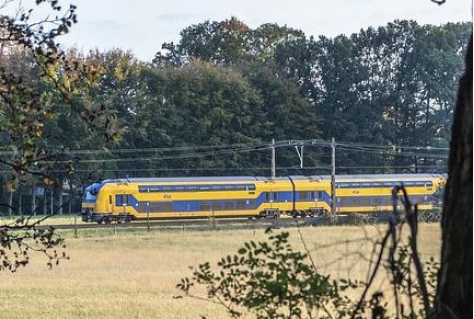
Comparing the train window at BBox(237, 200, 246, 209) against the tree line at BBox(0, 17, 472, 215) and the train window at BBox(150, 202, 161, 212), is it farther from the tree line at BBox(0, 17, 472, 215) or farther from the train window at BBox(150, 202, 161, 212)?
the tree line at BBox(0, 17, 472, 215)

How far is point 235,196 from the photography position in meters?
37.0

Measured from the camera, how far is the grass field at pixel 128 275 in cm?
1159

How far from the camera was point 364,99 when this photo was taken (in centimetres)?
4578

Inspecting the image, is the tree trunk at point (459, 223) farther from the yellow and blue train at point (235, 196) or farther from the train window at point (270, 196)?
the train window at point (270, 196)

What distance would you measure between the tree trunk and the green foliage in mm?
840

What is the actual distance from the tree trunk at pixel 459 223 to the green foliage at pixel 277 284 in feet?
2.76

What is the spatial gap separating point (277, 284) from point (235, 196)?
33522mm

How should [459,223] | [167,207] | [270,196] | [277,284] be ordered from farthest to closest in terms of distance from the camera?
[270,196]
[167,207]
[277,284]
[459,223]

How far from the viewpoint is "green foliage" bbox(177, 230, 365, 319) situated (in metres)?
3.42

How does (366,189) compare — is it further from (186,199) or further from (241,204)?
(186,199)

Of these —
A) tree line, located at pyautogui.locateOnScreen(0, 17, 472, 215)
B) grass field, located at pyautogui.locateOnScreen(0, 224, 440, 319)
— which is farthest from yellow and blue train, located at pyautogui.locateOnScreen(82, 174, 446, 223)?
grass field, located at pyautogui.locateOnScreen(0, 224, 440, 319)

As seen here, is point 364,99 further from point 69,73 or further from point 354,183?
point 69,73

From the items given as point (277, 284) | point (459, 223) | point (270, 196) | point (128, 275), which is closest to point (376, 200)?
point (270, 196)

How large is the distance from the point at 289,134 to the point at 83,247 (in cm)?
2193
